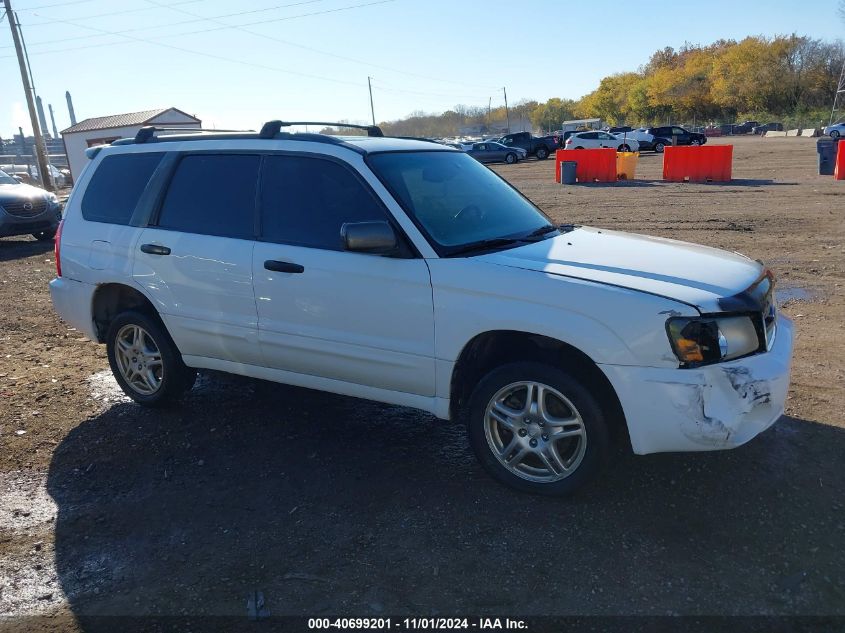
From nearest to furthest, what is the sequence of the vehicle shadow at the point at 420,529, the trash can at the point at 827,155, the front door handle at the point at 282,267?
the vehicle shadow at the point at 420,529 < the front door handle at the point at 282,267 < the trash can at the point at 827,155

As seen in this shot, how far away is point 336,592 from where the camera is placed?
300 cm

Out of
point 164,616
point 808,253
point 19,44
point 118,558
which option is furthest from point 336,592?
point 19,44

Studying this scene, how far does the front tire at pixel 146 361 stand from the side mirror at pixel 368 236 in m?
1.99

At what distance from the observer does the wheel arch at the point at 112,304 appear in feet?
16.7

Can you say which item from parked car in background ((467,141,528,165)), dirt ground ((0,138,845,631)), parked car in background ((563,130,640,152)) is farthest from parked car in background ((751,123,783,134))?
dirt ground ((0,138,845,631))

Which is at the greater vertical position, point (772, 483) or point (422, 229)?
point (422, 229)

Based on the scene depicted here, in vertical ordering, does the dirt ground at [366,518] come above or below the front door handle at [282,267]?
below

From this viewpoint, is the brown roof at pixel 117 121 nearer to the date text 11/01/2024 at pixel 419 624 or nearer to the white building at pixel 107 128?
the white building at pixel 107 128

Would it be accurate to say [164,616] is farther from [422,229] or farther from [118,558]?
[422,229]

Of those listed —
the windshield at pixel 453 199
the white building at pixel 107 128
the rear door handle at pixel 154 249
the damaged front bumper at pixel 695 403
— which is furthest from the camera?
the white building at pixel 107 128

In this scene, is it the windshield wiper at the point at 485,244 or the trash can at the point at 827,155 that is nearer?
the windshield wiper at the point at 485,244

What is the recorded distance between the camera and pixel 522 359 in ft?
12.0

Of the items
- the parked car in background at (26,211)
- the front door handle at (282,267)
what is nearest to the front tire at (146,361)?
the front door handle at (282,267)

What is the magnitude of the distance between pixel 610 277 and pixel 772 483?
1.46m
